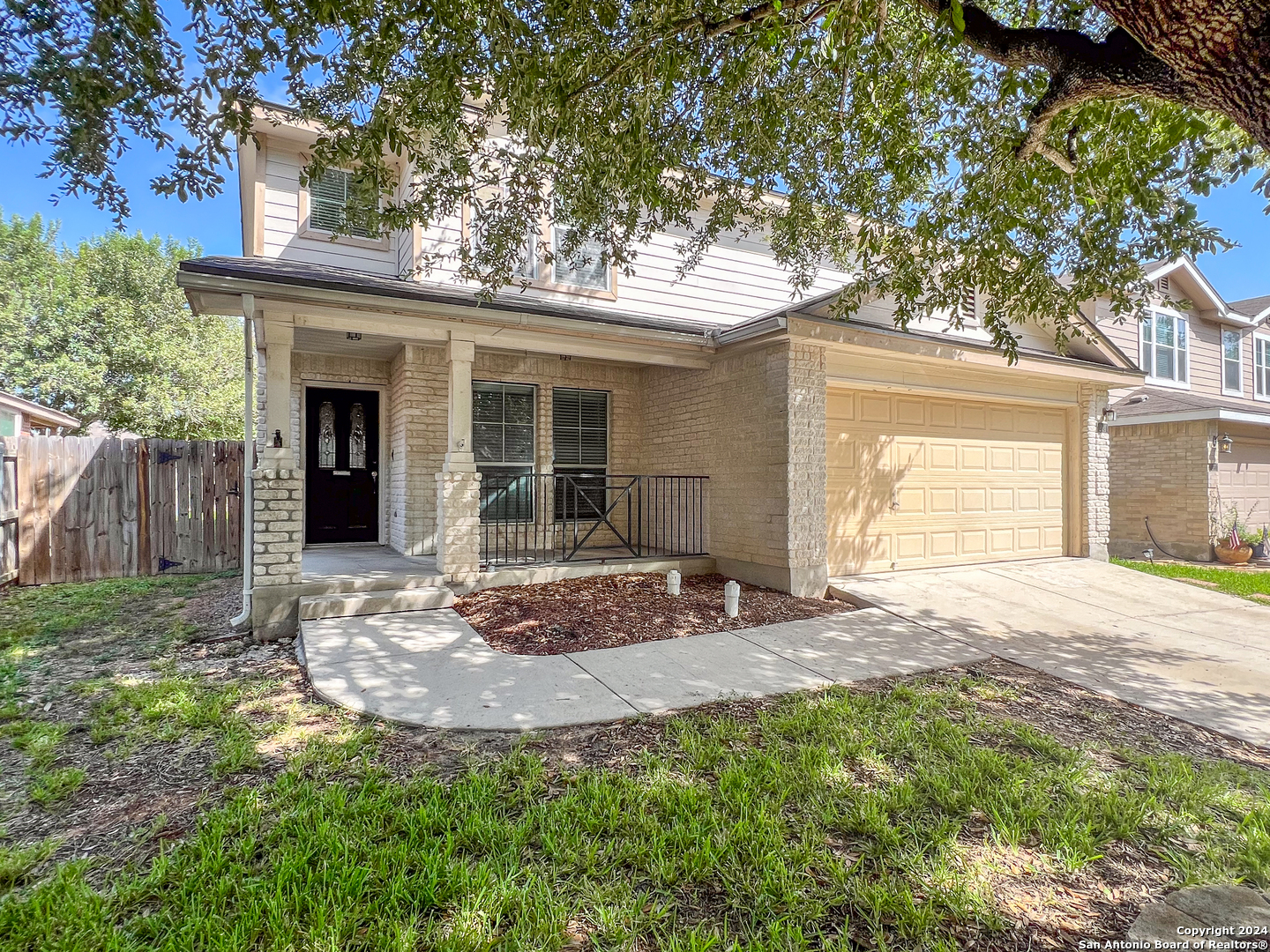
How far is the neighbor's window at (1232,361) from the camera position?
1453cm

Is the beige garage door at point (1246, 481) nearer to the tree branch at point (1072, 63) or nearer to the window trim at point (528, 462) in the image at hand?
the tree branch at point (1072, 63)

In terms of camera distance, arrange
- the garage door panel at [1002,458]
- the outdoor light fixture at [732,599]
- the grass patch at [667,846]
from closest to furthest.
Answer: the grass patch at [667,846]
the outdoor light fixture at [732,599]
the garage door panel at [1002,458]

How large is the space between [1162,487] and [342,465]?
15377 millimetres

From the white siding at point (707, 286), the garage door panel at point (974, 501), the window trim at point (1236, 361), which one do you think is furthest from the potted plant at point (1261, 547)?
the white siding at point (707, 286)

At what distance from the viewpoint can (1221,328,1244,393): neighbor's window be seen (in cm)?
1453

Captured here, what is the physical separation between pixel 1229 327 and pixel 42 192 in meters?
21.5

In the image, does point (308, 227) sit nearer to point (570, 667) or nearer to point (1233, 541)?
point (570, 667)

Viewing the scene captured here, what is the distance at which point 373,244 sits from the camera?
27.0 feet

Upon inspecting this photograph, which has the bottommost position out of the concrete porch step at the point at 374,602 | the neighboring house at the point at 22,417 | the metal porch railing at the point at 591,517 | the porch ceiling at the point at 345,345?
the concrete porch step at the point at 374,602

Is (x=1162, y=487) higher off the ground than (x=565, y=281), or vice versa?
(x=565, y=281)

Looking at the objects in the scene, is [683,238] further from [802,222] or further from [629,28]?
[629,28]

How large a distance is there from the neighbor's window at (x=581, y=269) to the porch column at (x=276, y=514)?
153 inches

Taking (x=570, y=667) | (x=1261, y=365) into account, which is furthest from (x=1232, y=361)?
(x=570, y=667)

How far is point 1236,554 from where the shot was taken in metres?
11.0
